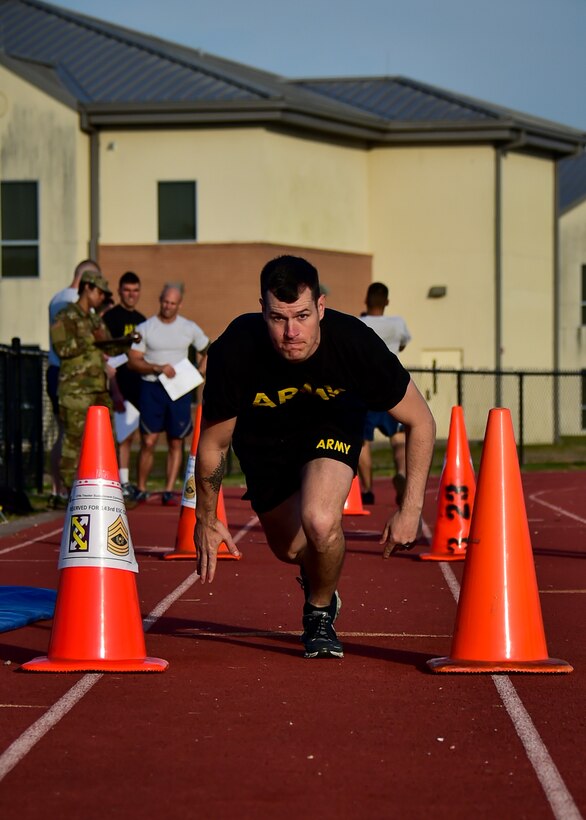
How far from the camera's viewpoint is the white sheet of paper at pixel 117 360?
16422mm

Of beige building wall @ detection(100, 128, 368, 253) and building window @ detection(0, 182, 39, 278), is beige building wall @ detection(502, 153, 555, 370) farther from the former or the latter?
building window @ detection(0, 182, 39, 278)

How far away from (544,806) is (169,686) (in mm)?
2266

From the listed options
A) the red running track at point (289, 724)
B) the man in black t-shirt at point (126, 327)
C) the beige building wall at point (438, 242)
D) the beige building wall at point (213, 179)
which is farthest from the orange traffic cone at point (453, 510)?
the beige building wall at point (438, 242)

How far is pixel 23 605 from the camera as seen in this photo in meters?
8.71

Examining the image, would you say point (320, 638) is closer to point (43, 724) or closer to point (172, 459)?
point (43, 724)

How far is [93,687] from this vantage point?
21.7ft

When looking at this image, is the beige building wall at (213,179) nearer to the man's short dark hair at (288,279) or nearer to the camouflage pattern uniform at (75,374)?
the camouflage pattern uniform at (75,374)

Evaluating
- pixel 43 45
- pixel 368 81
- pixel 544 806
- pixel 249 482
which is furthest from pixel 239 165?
pixel 544 806

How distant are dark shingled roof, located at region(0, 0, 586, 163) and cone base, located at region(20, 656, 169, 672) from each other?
26591mm

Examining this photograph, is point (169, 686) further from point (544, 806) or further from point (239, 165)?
point (239, 165)

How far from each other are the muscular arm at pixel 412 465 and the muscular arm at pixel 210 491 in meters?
0.74

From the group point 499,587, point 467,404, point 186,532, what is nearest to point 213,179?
point 467,404

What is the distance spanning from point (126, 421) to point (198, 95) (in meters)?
17.5

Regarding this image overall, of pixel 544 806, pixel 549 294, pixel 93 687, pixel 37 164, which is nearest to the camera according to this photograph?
pixel 544 806
